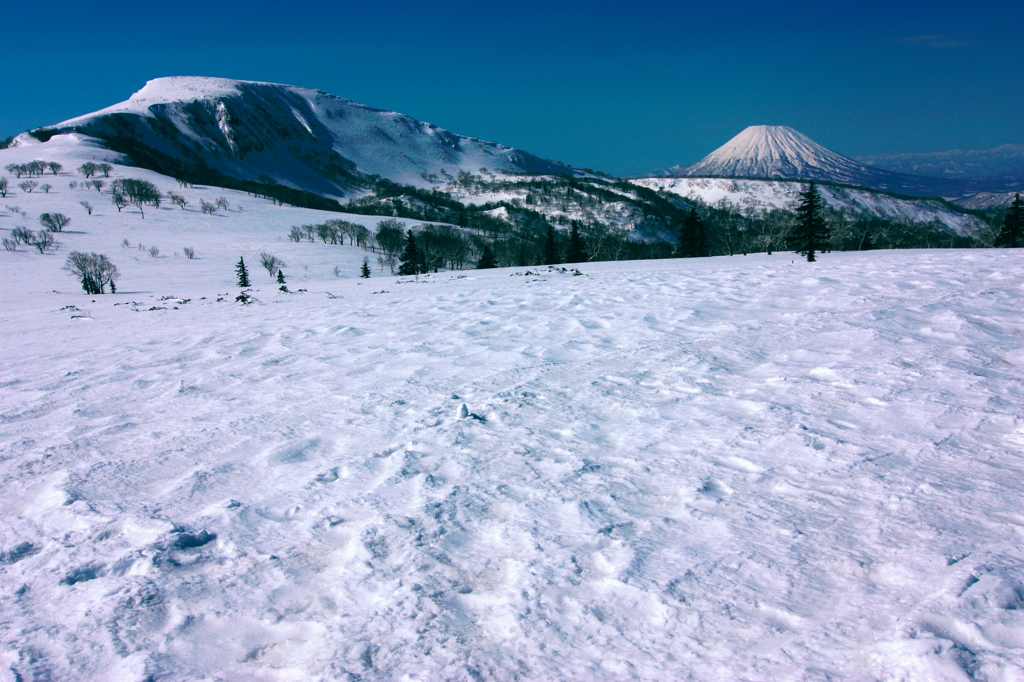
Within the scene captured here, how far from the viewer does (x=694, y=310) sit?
10273mm

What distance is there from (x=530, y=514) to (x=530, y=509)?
2.3 inches

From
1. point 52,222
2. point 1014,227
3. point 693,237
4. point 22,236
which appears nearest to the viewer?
point 1014,227

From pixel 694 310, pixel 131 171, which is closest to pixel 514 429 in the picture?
pixel 694 310

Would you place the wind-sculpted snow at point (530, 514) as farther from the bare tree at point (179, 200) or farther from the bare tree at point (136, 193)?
the bare tree at point (136, 193)

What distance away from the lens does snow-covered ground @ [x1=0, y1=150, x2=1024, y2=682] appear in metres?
2.46

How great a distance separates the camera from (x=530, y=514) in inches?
139

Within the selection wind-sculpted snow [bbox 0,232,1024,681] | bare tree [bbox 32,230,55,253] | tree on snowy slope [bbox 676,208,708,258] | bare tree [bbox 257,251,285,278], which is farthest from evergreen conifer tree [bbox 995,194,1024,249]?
bare tree [bbox 32,230,55,253]

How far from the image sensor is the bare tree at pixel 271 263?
7081 centimetres

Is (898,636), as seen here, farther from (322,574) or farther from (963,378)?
(963,378)

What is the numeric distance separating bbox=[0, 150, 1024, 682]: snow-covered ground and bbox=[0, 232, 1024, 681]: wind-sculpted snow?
0.02 meters

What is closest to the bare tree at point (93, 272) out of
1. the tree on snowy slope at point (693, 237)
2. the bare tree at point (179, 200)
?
the tree on snowy slope at point (693, 237)

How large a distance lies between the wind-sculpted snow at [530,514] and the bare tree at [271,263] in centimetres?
6988

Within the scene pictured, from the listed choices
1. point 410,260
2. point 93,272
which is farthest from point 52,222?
point 410,260

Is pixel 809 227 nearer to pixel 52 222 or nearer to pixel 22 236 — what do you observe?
pixel 22 236
